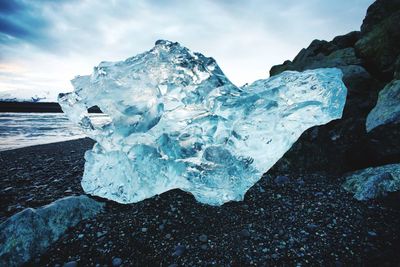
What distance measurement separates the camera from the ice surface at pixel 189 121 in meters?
2.93

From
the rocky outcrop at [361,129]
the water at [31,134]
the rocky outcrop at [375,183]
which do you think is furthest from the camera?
the water at [31,134]

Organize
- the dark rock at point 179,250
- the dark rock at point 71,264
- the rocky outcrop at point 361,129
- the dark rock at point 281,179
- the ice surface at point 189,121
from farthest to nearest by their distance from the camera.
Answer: the dark rock at point 281,179
the rocky outcrop at point 361,129
the ice surface at point 189,121
the dark rock at point 179,250
the dark rock at point 71,264

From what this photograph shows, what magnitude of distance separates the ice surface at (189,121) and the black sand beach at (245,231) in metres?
0.34

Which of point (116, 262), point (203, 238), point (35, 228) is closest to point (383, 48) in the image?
point (203, 238)

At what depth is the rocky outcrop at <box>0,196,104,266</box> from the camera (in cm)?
229

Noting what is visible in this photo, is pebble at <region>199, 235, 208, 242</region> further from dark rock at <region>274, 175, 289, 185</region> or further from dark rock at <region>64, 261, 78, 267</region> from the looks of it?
dark rock at <region>274, 175, 289, 185</region>

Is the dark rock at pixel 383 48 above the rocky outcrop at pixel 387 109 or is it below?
above

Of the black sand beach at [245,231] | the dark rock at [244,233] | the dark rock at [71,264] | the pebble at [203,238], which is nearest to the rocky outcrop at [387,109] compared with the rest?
the black sand beach at [245,231]

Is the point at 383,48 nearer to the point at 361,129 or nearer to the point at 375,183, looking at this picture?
the point at 361,129

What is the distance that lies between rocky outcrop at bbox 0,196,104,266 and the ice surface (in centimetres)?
39

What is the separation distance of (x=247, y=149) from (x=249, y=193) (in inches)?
33.5

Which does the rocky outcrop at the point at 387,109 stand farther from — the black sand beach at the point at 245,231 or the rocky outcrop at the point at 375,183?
the black sand beach at the point at 245,231

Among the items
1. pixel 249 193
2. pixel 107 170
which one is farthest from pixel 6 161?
pixel 249 193

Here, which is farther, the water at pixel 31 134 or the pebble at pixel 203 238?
→ the water at pixel 31 134
